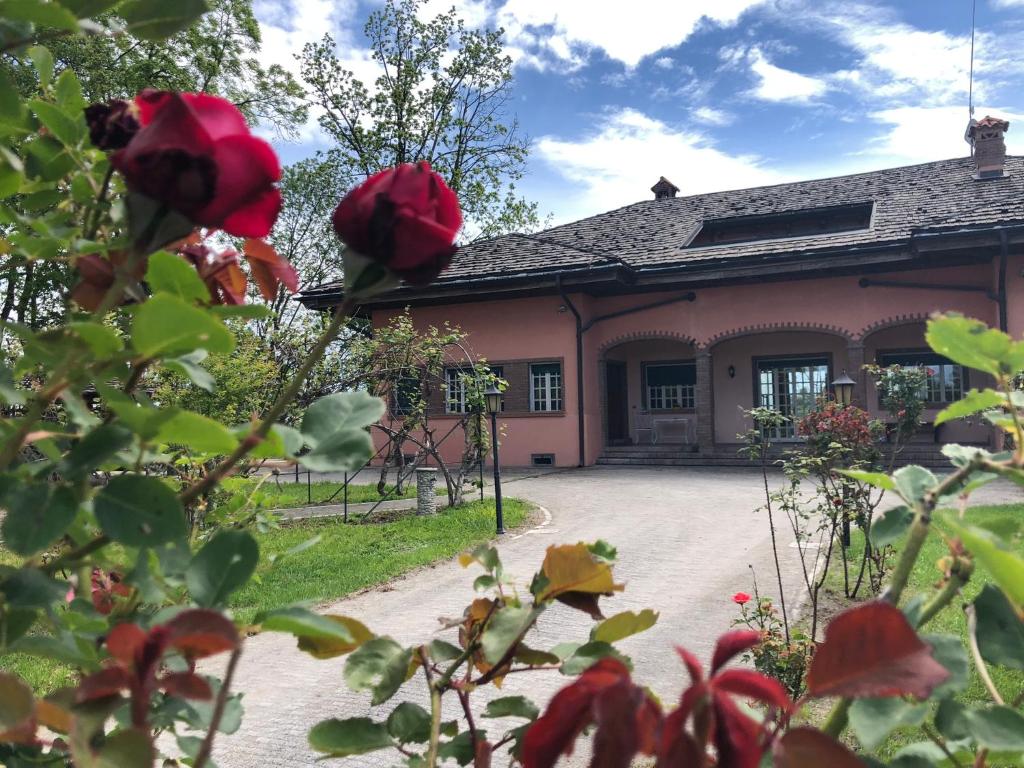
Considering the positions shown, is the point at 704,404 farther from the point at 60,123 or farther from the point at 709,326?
the point at 60,123

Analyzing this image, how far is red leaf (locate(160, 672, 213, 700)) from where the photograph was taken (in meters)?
0.40

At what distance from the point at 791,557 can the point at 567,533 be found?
249 centimetres

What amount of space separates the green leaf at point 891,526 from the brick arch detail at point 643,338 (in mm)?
15172

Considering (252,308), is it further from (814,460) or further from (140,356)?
(814,460)

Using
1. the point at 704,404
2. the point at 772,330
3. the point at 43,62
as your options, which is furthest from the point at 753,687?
the point at 772,330

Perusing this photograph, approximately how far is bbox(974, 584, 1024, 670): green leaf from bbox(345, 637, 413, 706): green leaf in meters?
0.49

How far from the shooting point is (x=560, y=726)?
39cm

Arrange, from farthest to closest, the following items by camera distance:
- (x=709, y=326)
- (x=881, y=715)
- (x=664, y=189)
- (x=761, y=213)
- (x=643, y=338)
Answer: (x=664, y=189) → (x=761, y=213) → (x=643, y=338) → (x=709, y=326) → (x=881, y=715)

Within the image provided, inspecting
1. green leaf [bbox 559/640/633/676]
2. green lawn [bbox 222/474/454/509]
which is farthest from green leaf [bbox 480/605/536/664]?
green lawn [bbox 222/474/454/509]

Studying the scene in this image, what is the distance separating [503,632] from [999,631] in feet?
1.28

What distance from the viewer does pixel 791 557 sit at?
7.13 m

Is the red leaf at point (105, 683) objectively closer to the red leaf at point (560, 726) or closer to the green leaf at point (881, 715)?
the red leaf at point (560, 726)

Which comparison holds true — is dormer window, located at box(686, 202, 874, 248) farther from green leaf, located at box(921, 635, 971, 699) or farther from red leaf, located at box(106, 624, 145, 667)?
red leaf, located at box(106, 624, 145, 667)

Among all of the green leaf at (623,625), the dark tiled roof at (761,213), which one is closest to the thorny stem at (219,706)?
the green leaf at (623,625)
